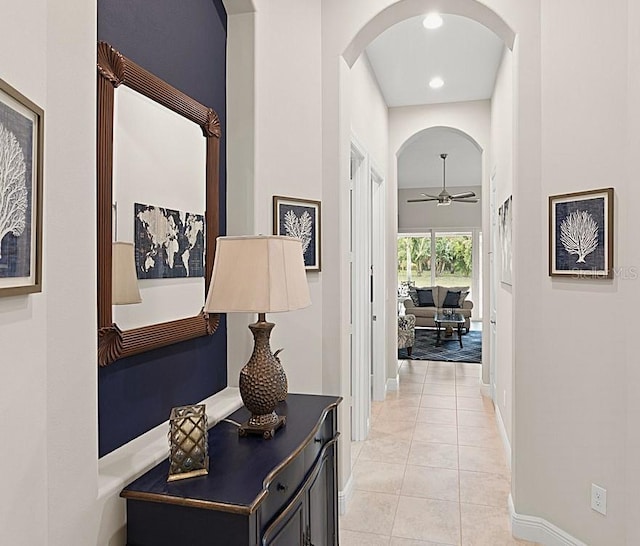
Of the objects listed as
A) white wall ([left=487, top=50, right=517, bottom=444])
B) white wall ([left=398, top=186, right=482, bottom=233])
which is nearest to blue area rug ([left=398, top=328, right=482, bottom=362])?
white wall ([left=487, top=50, right=517, bottom=444])

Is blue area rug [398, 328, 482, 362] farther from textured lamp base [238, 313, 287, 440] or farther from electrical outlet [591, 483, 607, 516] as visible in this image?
textured lamp base [238, 313, 287, 440]

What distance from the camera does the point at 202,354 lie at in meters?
2.22

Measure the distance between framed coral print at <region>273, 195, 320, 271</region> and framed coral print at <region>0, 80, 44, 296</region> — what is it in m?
1.54

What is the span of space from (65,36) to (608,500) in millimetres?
2718

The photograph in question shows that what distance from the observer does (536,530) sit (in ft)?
8.80

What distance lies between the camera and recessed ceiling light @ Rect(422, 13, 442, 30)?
3.73 m

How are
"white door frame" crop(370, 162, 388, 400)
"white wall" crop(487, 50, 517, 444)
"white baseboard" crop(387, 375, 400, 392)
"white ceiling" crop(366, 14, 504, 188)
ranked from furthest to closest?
"white baseboard" crop(387, 375, 400, 392) < "white door frame" crop(370, 162, 388, 400) < "white ceiling" crop(366, 14, 504, 188) < "white wall" crop(487, 50, 517, 444)

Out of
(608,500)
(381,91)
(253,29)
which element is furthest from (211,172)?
(381,91)

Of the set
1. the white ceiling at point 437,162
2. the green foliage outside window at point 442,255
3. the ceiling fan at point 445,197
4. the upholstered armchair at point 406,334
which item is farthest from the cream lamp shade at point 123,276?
the green foliage outside window at point 442,255

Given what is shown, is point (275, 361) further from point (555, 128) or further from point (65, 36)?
point (555, 128)

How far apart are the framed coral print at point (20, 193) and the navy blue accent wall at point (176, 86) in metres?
0.62

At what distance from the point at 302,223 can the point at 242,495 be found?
1.68m

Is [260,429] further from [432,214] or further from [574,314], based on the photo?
[432,214]

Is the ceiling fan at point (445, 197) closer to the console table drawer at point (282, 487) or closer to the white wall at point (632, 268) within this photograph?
the white wall at point (632, 268)
